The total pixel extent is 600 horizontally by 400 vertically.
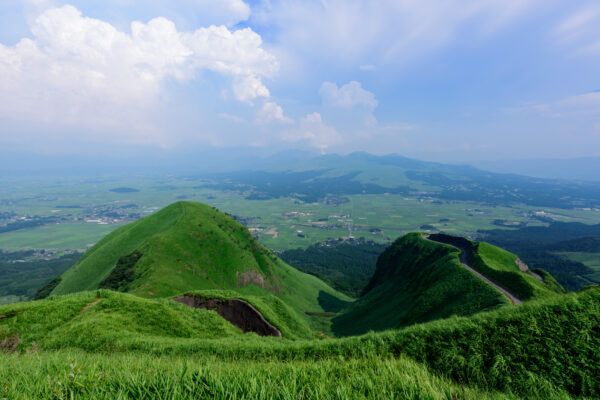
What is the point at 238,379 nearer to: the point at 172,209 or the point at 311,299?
the point at 311,299

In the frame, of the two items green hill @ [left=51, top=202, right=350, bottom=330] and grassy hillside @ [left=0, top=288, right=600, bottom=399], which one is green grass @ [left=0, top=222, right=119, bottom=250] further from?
grassy hillside @ [left=0, top=288, right=600, bottom=399]

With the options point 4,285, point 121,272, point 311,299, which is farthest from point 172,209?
point 4,285

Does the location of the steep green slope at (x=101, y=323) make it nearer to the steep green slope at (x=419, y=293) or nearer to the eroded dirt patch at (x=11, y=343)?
the eroded dirt patch at (x=11, y=343)

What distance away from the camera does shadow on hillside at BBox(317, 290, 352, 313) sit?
212ft

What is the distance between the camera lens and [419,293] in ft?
121

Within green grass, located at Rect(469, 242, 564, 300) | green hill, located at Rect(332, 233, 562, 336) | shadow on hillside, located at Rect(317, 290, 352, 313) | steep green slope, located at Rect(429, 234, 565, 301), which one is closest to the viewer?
green grass, located at Rect(469, 242, 564, 300)

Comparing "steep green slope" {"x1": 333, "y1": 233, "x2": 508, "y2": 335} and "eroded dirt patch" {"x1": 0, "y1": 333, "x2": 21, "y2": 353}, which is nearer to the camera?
"eroded dirt patch" {"x1": 0, "y1": 333, "x2": 21, "y2": 353}

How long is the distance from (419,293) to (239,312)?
93.8 ft

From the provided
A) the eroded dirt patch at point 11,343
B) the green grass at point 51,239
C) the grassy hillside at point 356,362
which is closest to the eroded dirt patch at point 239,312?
the grassy hillside at point 356,362

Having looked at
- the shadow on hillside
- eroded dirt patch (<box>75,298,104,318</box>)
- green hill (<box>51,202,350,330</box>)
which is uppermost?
eroded dirt patch (<box>75,298,104,318</box>)

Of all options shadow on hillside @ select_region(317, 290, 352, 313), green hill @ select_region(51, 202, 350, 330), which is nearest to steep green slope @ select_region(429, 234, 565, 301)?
green hill @ select_region(51, 202, 350, 330)

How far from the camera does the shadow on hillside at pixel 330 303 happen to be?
6460 centimetres

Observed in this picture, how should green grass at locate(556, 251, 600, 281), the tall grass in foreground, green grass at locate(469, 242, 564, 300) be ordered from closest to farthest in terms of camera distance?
the tall grass in foreground → green grass at locate(469, 242, 564, 300) → green grass at locate(556, 251, 600, 281)

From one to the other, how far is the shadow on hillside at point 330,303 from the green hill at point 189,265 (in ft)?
1.00
